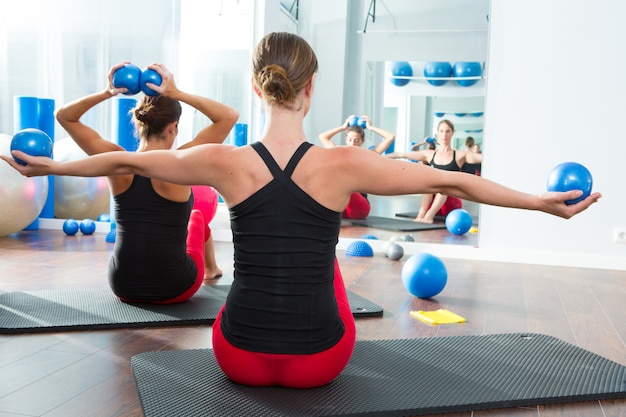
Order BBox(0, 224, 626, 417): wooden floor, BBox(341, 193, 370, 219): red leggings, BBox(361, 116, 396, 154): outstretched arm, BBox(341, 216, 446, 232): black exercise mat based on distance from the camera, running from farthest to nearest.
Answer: BBox(341, 193, 370, 219): red leggings
BBox(341, 216, 446, 232): black exercise mat
BBox(361, 116, 396, 154): outstretched arm
BBox(0, 224, 626, 417): wooden floor

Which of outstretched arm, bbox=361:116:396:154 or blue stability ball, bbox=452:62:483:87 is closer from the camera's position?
blue stability ball, bbox=452:62:483:87

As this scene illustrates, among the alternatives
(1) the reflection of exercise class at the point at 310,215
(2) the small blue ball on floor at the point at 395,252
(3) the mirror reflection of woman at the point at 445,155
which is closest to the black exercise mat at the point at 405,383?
(1) the reflection of exercise class at the point at 310,215

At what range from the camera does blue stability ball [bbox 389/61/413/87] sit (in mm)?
5383

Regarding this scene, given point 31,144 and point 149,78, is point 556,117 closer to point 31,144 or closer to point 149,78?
point 149,78

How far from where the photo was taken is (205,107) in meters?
2.68

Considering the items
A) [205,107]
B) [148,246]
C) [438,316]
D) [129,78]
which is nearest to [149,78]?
[129,78]

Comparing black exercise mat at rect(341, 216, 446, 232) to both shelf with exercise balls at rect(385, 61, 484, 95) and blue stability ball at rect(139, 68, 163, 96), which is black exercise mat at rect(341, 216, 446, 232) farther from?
blue stability ball at rect(139, 68, 163, 96)

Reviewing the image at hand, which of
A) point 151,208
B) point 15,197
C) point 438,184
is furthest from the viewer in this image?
point 15,197

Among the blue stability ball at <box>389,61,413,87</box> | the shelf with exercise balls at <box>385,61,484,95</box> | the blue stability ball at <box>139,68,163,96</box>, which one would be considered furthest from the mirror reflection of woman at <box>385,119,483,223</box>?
the blue stability ball at <box>139,68,163,96</box>

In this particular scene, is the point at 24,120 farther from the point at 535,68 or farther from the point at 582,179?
the point at 582,179

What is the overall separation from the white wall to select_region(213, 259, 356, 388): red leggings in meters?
3.61

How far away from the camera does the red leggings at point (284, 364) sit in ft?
6.40

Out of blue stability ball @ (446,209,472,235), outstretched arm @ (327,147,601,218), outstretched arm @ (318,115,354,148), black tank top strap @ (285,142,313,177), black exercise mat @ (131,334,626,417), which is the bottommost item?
black exercise mat @ (131,334,626,417)

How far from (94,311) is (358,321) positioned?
1.19 metres
